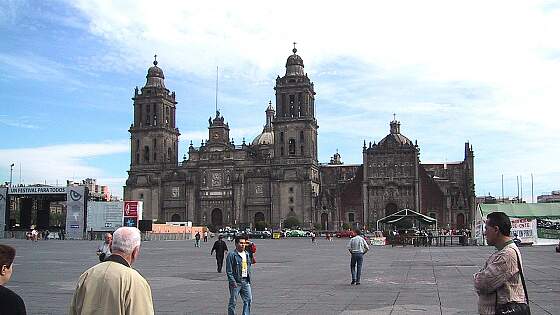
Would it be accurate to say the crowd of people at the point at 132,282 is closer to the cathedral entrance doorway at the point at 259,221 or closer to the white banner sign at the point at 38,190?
the white banner sign at the point at 38,190

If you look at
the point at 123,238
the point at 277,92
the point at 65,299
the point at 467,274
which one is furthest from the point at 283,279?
the point at 277,92

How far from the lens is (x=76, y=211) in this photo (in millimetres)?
73812

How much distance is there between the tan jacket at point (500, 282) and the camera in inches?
229

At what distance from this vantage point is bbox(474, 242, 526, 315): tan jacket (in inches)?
229

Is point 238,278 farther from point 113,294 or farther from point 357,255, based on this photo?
point 357,255

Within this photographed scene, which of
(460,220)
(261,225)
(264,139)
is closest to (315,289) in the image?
(261,225)

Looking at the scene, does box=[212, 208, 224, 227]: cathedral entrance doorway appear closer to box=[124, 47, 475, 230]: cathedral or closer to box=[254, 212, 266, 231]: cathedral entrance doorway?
box=[124, 47, 475, 230]: cathedral

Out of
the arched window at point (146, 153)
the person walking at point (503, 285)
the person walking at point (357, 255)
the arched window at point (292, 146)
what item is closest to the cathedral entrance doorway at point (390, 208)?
the arched window at point (292, 146)

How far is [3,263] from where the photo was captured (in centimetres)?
479

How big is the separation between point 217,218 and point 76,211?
32847mm

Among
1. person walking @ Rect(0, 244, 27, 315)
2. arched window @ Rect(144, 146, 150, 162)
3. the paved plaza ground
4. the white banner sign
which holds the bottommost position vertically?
the paved plaza ground

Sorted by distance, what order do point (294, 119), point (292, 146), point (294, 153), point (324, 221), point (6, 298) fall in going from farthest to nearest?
point (294, 153), point (292, 146), point (294, 119), point (324, 221), point (6, 298)

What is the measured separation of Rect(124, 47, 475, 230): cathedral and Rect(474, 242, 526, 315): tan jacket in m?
91.9

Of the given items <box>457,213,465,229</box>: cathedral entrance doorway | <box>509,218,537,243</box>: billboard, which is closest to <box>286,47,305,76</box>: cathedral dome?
Answer: <box>457,213,465,229</box>: cathedral entrance doorway
